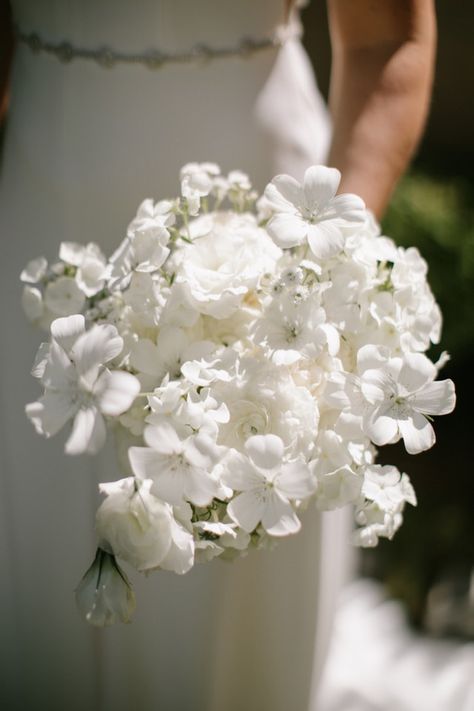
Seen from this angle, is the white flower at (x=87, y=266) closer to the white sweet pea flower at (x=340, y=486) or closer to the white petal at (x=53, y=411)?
the white petal at (x=53, y=411)

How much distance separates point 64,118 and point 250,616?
0.84m

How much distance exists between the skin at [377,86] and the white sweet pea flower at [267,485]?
0.67 m

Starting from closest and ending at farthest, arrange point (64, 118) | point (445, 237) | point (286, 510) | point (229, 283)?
point (286, 510)
point (229, 283)
point (64, 118)
point (445, 237)

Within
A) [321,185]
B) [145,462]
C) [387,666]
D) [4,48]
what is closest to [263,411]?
[145,462]

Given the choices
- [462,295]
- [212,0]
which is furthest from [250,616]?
[462,295]

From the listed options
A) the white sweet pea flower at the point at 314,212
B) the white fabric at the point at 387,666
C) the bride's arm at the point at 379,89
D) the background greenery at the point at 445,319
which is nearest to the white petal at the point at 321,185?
the white sweet pea flower at the point at 314,212

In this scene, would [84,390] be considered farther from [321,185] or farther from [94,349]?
[321,185]

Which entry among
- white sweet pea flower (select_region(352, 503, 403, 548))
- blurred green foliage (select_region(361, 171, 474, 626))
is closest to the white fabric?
blurred green foliage (select_region(361, 171, 474, 626))

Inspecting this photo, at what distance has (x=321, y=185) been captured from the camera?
96 cm

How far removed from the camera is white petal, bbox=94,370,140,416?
803 millimetres

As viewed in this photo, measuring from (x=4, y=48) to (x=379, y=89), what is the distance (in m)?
0.61

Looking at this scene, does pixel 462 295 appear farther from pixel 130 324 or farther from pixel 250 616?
pixel 130 324

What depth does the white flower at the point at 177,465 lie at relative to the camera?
813 millimetres

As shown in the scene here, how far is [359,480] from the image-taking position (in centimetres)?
92
